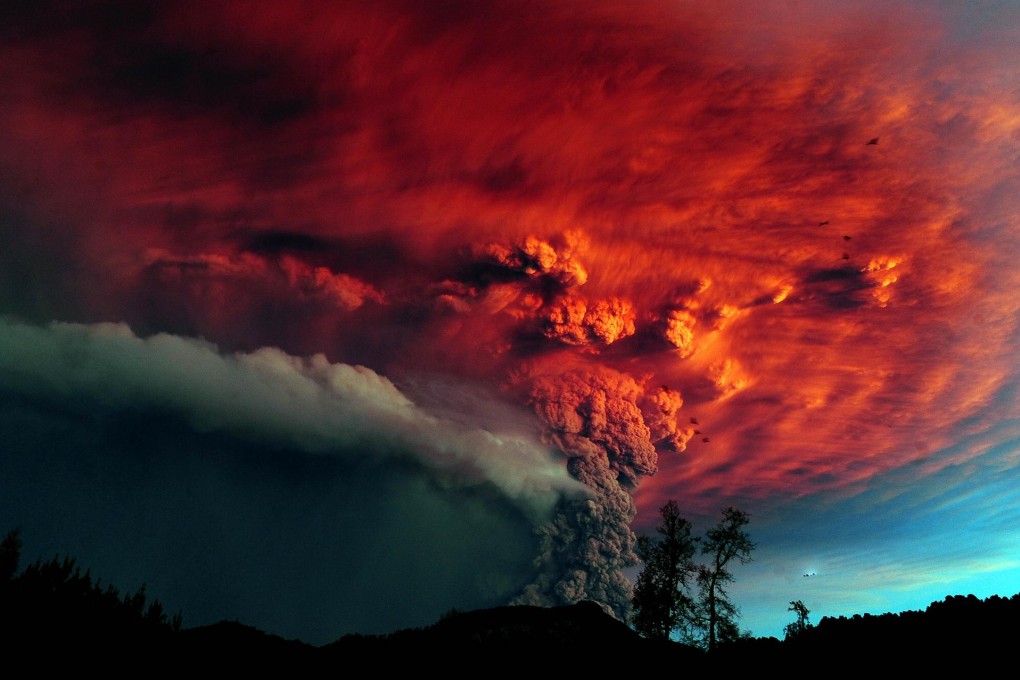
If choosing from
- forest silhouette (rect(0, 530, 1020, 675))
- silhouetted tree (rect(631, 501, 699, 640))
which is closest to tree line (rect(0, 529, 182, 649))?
forest silhouette (rect(0, 530, 1020, 675))

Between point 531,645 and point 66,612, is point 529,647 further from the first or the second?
point 66,612

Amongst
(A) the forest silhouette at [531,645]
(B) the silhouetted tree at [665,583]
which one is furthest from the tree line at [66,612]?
(B) the silhouetted tree at [665,583]

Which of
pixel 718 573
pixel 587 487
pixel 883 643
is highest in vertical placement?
pixel 587 487

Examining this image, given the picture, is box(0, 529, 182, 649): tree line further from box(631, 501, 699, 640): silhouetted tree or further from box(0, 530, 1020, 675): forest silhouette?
box(631, 501, 699, 640): silhouetted tree

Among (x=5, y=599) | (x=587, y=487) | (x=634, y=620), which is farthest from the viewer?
(x=587, y=487)

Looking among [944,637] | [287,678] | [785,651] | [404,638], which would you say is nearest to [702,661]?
[785,651]

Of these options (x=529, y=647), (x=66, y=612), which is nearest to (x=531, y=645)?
(x=529, y=647)

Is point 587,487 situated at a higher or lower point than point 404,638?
higher

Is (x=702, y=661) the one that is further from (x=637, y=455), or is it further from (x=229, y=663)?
(x=637, y=455)

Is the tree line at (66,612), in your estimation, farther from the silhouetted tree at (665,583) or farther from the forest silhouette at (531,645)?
the silhouetted tree at (665,583)
